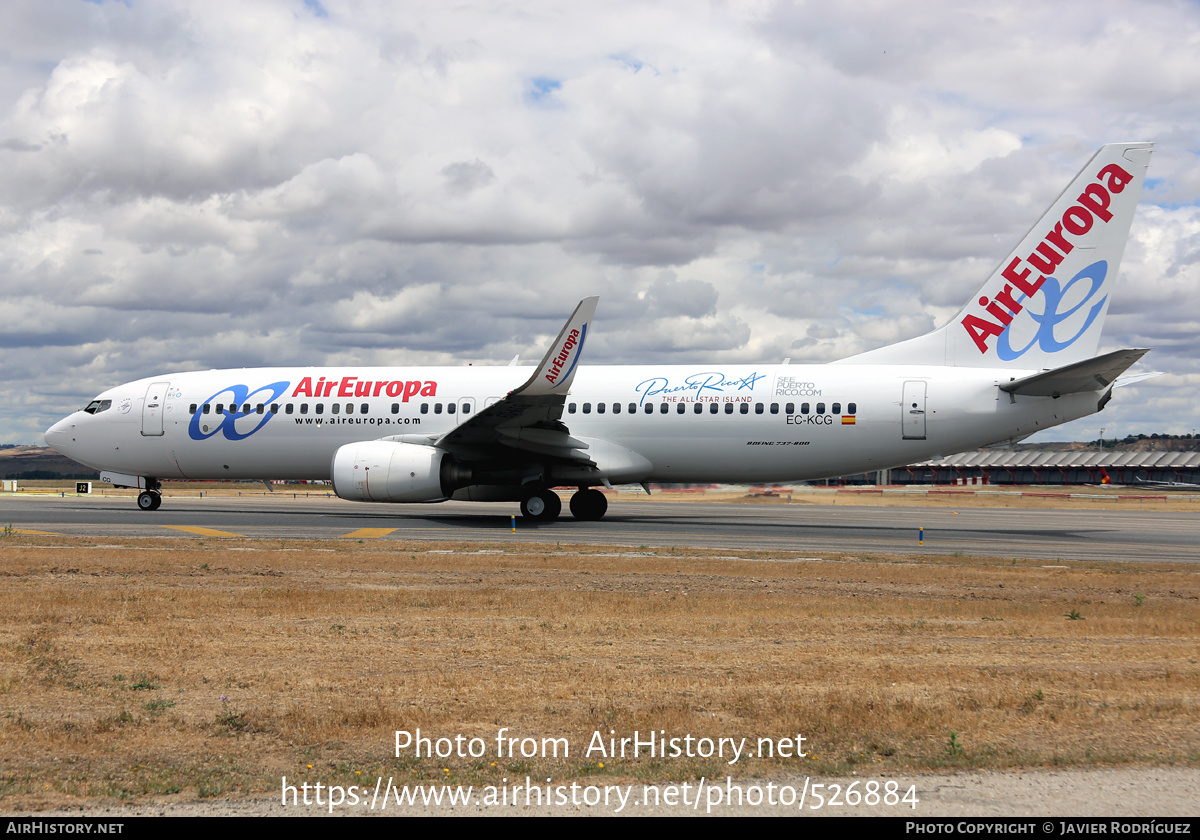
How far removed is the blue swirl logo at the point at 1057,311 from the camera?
24.1 metres

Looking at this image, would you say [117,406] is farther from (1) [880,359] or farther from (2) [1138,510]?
(2) [1138,510]

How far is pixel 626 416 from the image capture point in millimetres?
26578

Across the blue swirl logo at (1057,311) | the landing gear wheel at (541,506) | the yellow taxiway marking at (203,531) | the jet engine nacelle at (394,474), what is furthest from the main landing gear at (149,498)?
the blue swirl logo at (1057,311)

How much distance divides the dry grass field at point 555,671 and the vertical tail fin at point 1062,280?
428 inches

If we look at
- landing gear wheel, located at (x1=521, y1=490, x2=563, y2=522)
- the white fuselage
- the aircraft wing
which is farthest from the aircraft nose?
landing gear wheel, located at (x1=521, y1=490, x2=563, y2=522)

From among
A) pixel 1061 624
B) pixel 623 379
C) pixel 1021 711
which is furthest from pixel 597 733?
pixel 623 379

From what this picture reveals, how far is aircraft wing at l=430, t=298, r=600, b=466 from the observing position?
74.7 ft

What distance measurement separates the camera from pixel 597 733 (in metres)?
6.00

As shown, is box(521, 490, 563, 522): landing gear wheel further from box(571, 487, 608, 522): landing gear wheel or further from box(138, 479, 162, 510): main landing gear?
box(138, 479, 162, 510): main landing gear

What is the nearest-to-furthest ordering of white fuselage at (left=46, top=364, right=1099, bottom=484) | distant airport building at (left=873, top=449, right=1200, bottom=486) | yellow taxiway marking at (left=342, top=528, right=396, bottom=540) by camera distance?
yellow taxiway marking at (left=342, top=528, right=396, bottom=540) → white fuselage at (left=46, top=364, right=1099, bottom=484) → distant airport building at (left=873, top=449, right=1200, bottom=486)

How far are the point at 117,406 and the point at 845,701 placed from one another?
2886cm

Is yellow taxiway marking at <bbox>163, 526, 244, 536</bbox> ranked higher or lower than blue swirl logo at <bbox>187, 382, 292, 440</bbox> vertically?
lower

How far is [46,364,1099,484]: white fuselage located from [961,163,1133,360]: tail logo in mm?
1188

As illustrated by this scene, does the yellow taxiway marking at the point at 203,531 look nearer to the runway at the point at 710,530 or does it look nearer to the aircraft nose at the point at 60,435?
the runway at the point at 710,530
